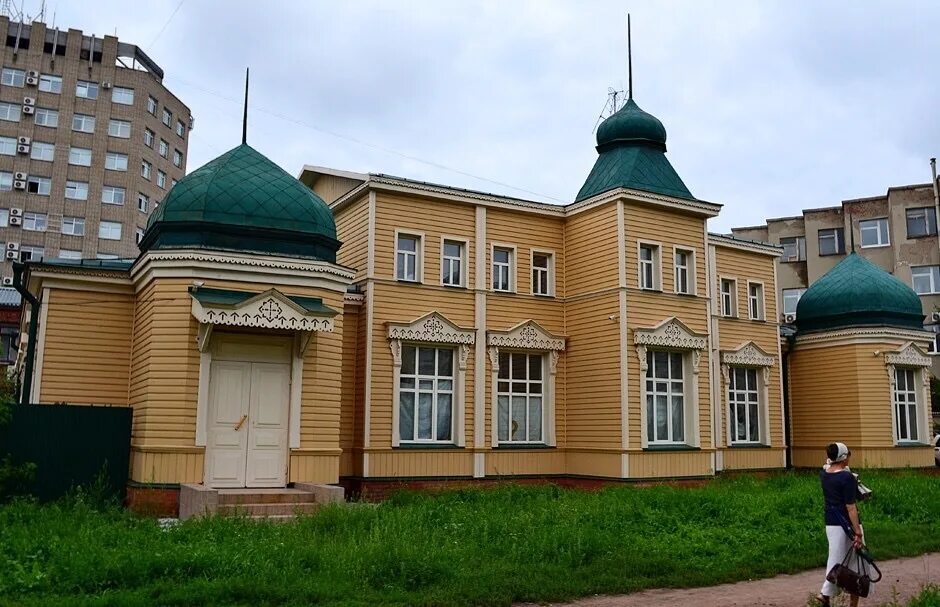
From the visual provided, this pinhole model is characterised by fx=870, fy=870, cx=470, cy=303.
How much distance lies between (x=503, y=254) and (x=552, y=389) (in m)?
3.28

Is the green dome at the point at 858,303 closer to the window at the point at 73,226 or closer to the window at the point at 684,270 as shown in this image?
the window at the point at 684,270

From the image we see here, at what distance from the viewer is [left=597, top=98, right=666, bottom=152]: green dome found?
21.0m

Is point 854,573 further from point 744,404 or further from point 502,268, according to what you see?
point 744,404

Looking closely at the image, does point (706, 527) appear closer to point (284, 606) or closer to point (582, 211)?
point (284, 606)

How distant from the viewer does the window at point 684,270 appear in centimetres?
1992

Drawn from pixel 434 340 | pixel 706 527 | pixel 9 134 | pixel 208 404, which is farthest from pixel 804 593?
pixel 9 134

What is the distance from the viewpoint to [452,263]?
19.3 m

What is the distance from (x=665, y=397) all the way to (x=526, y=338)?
3.33 m

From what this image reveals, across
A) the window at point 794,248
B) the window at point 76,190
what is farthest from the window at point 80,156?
the window at point 794,248

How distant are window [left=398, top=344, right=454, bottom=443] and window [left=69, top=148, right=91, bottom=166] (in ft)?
138

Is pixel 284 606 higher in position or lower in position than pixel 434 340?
lower

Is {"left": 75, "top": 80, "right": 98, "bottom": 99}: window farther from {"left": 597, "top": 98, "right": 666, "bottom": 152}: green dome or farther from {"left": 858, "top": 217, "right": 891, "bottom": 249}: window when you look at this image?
{"left": 858, "top": 217, "right": 891, "bottom": 249}: window

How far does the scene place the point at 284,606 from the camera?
751 centimetres

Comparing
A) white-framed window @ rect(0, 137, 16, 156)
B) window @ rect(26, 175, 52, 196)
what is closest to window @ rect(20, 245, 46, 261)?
window @ rect(26, 175, 52, 196)
